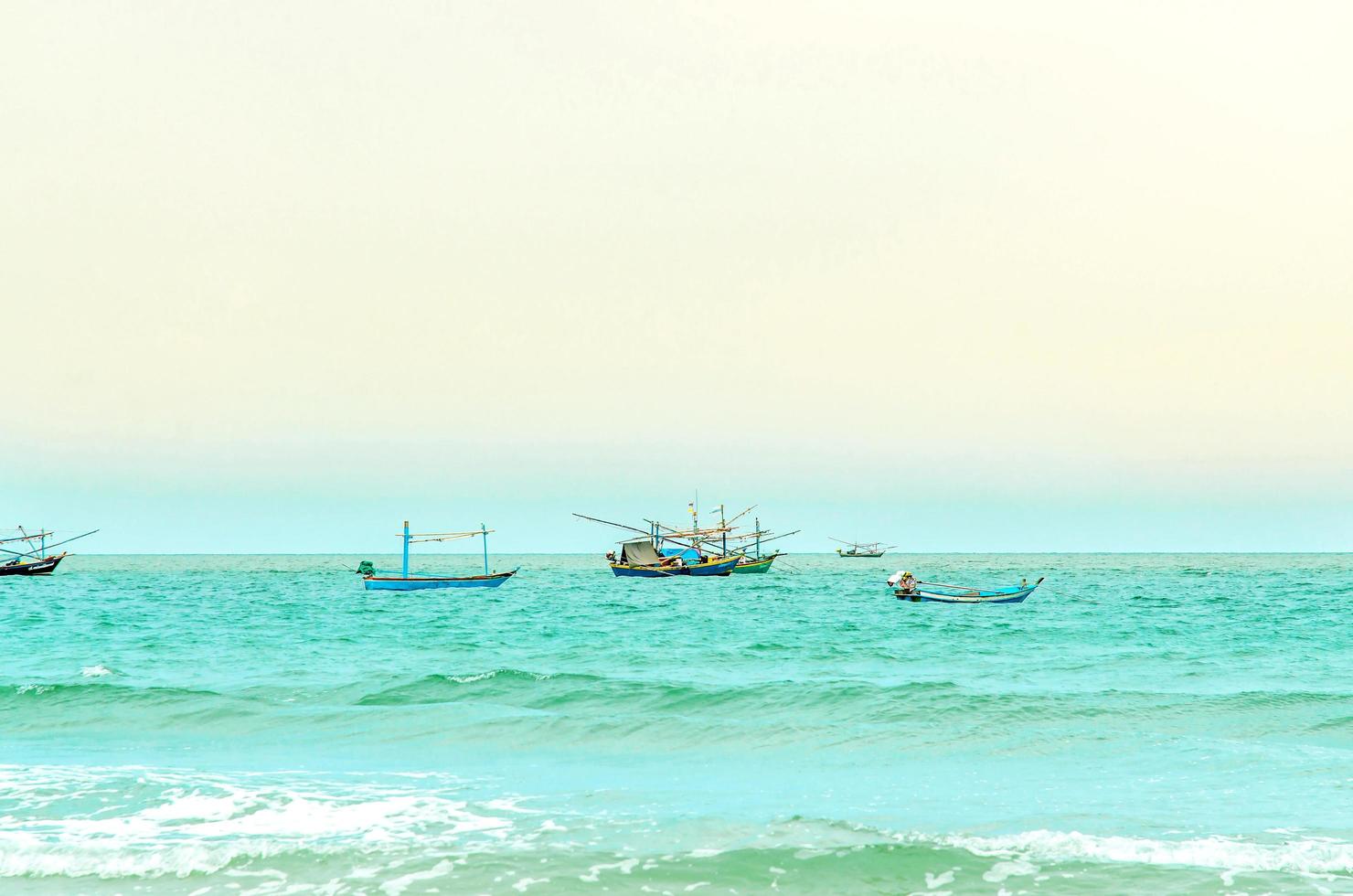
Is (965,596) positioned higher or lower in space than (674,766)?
higher

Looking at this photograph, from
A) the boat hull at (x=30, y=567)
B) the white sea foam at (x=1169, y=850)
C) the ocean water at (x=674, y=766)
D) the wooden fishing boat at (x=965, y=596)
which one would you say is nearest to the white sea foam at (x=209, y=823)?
the ocean water at (x=674, y=766)

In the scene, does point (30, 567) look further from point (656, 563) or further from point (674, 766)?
point (674, 766)

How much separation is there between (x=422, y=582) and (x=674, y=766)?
70.3 meters

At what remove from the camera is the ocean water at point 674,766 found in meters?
11.8

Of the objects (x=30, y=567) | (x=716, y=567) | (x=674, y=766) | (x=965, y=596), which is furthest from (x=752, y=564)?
(x=674, y=766)

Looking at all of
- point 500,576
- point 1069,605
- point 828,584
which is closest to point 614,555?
point 828,584

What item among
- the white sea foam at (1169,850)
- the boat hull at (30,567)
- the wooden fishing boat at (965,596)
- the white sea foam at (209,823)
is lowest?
the white sea foam at (1169,850)

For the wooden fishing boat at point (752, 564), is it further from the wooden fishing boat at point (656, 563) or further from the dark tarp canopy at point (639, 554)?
the dark tarp canopy at point (639, 554)

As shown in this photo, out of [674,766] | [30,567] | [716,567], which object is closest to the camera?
[674,766]

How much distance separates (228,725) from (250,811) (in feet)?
28.4

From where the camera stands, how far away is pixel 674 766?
1819 centimetres

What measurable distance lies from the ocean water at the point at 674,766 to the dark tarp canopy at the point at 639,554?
7616cm

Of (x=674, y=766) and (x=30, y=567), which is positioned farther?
(x=30, y=567)

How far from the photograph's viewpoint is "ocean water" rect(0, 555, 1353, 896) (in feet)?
38.8
